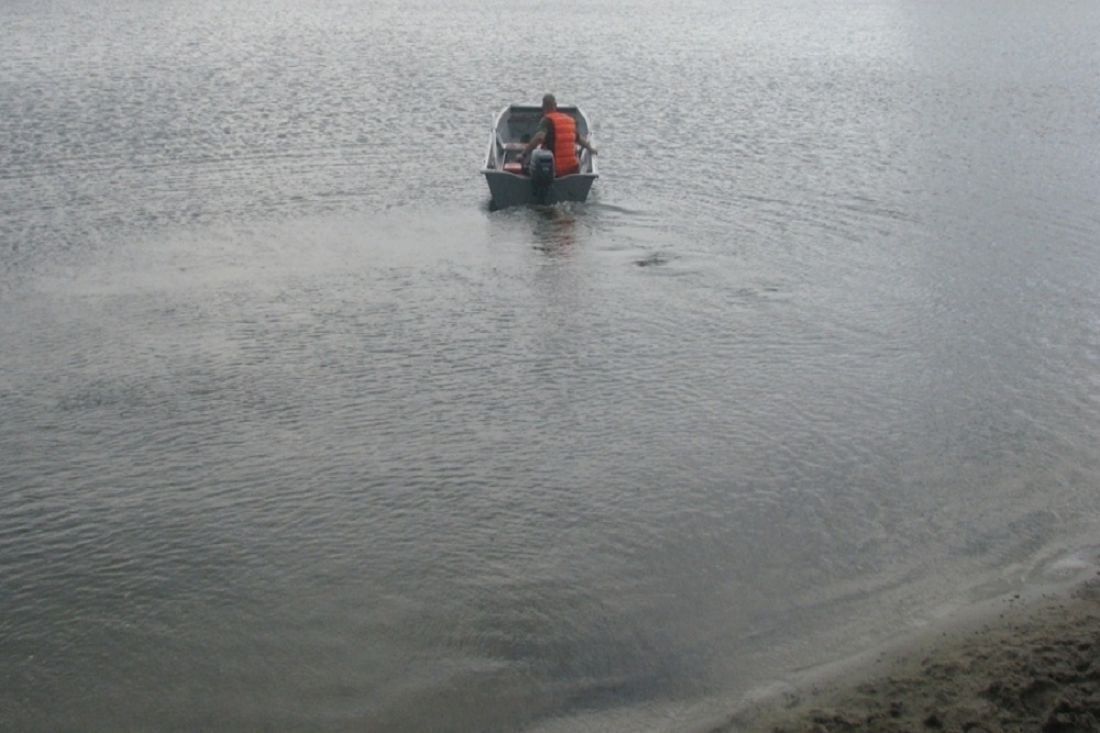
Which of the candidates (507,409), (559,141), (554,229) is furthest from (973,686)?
(559,141)

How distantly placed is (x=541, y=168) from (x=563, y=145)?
890 millimetres

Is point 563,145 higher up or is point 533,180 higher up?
point 563,145

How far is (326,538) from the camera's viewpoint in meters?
9.51

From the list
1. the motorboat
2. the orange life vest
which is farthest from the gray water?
the orange life vest

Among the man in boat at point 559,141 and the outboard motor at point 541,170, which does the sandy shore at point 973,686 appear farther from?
the man in boat at point 559,141

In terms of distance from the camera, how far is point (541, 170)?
19.6 meters

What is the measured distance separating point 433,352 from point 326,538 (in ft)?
14.2

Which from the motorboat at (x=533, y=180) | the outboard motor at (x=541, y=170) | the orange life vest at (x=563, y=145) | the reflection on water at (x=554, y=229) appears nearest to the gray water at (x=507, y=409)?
the reflection on water at (x=554, y=229)

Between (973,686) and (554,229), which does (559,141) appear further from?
(973,686)

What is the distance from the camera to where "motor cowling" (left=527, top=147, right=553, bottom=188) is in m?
19.6

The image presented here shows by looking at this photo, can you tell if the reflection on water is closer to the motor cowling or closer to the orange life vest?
the motor cowling

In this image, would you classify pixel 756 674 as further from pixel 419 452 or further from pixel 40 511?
pixel 40 511

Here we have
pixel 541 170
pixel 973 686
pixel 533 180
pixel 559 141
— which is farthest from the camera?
pixel 559 141

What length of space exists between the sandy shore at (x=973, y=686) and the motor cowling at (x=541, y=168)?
1287cm
